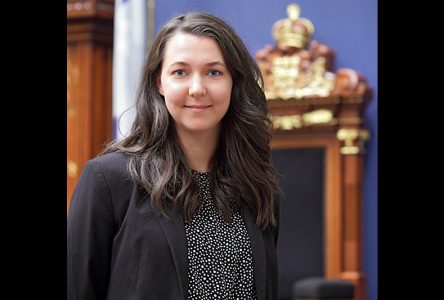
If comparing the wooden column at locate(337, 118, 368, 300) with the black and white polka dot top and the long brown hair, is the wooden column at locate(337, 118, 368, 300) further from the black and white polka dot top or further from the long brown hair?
the black and white polka dot top

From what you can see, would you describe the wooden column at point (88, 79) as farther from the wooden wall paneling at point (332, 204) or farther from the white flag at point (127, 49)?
the wooden wall paneling at point (332, 204)

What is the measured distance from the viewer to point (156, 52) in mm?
1924

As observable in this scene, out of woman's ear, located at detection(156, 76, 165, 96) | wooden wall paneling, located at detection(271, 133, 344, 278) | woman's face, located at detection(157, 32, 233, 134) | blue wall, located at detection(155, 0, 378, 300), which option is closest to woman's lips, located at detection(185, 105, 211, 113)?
woman's face, located at detection(157, 32, 233, 134)

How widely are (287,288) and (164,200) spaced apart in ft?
9.70

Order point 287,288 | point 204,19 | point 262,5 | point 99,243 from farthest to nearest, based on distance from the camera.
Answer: point 262,5 → point 287,288 → point 204,19 → point 99,243

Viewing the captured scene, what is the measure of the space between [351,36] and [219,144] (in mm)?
2933

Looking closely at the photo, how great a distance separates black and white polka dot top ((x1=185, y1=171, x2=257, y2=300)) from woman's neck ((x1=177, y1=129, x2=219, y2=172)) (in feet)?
0.33

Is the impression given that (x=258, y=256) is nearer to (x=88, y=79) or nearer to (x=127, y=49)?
(x=127, y=49)

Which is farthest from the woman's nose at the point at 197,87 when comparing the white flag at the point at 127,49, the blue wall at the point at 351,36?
the blue wall at the point at 351,36

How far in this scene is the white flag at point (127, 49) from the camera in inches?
177

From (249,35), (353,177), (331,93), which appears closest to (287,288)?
(353,177)

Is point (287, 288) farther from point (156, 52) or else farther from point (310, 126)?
point (156, 52)

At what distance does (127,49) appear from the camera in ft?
15.1

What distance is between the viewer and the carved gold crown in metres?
4.75
